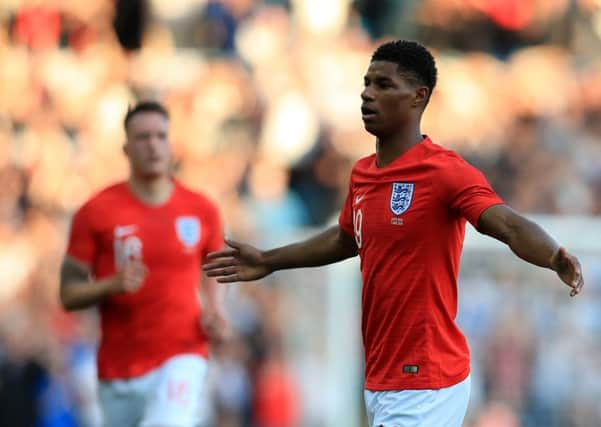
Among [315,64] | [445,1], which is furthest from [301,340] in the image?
[445,1]

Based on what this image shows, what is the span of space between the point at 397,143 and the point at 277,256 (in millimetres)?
915

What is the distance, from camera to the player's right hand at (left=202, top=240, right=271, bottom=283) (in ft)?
21.6

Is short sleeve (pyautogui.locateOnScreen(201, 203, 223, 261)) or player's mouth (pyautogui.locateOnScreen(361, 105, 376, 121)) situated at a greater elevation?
player's mouth (pyautogui.locateOnScreen(361, 105, 376, 121))

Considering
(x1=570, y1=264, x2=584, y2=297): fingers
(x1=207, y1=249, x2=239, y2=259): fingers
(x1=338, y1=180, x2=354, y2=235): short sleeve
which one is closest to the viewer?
(x1=570, y1=264, x2=584, y2=297): fingers

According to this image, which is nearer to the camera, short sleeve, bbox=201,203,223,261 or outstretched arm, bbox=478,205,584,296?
outstretched arm, bbox=478,205,584,296

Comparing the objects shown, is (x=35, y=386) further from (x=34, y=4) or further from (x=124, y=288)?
(x=124, y=288)

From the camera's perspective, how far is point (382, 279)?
6.05m

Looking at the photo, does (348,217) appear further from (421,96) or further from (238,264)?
(421,96)

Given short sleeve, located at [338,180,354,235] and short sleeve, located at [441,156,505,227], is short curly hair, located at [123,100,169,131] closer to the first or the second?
short sleeve, located at [338,180,354,235]

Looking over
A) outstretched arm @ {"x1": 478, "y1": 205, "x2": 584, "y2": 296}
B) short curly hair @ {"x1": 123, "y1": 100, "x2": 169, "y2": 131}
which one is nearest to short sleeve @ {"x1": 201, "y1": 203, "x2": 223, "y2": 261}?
short curly hair @ {"x1": 123, "y1": 100, "x2": 169, "y2": 131}

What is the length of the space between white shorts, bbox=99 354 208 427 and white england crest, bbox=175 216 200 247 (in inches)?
28.7

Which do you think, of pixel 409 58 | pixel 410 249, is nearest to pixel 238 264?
pixel 410 249

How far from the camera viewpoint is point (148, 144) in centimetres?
879

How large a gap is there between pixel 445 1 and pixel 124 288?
30.8ft
